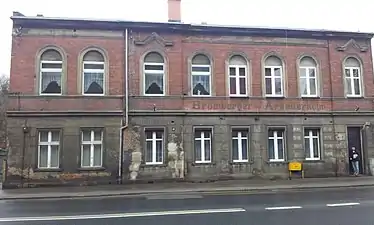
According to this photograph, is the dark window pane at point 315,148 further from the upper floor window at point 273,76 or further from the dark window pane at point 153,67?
the dark window pane at point 153,67

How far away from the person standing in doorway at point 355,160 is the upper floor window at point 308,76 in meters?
4.10

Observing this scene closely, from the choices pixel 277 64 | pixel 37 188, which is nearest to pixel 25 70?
pixel 37 188

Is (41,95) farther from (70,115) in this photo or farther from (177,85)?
(177,85)

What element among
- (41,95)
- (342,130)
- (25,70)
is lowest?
(342,130)

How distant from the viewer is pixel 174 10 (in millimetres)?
21906

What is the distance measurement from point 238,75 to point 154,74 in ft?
16.3

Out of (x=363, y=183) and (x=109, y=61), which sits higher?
(x=109, y=61)

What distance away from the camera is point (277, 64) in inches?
851

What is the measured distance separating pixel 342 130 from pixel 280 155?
416cm

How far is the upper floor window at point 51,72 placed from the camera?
1923cm

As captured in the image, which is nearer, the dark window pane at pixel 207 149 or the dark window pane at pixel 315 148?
the dark window pane at pixel 207 149

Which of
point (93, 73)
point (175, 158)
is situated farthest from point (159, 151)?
point (93, 73)

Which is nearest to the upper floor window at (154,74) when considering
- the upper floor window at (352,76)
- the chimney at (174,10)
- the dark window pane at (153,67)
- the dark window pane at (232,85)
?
the dark window pane at (153,67)

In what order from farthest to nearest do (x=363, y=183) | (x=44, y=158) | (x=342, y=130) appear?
(x=342, y=130) → (x=44, y=158) → (x=363, y=183)
